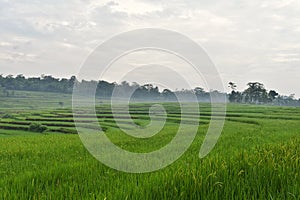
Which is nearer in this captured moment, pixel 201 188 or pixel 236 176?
pixel 201 188

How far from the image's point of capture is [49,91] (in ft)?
362

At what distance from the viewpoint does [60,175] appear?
4.63 metres

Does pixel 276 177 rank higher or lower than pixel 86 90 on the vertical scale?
lower

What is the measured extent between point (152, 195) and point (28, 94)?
3942 inches

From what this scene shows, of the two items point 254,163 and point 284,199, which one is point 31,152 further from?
point 284,199

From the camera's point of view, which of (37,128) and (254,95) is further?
(254,95)

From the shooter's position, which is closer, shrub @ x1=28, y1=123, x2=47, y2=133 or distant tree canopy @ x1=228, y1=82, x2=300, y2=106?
shrub @ x1=28, y1=123, x2=47, y2=133

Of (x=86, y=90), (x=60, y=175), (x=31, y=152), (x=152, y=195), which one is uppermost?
(x=86, y=90)

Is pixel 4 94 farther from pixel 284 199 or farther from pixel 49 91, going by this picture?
pixel 284 199

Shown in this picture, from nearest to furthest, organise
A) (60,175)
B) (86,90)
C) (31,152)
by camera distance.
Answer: (60,175) < (86,90) < (31,152)

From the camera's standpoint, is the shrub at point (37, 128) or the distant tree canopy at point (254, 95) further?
the distant tree canopy at point (254, 95)

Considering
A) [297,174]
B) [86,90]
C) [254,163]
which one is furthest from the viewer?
[86,90]

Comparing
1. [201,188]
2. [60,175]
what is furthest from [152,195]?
[60,175]

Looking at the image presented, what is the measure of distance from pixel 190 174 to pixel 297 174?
106 cm
